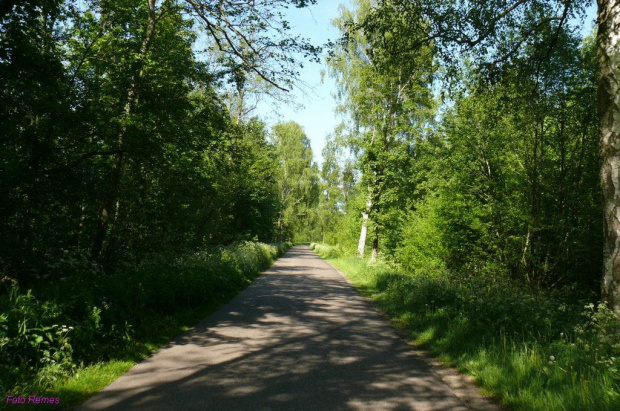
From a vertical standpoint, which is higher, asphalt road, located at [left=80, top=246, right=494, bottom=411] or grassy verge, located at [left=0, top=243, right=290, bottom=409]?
grassy verge, located at [left=0, top=243, right=290, bottom=409]

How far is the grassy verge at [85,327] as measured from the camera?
13.4 feet

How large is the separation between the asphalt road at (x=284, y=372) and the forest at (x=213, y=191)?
53 cm

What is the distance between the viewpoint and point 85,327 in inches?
199

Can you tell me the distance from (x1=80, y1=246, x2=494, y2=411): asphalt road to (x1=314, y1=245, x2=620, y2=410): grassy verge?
493 millimetres

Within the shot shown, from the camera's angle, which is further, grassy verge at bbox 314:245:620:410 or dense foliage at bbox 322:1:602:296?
dense foliage at bbox 322:1:602:296

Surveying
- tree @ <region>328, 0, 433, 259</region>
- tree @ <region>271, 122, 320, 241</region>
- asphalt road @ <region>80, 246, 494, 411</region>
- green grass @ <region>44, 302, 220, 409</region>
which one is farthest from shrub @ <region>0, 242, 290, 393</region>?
tree @ <region>271, 122, 320, 241</region>

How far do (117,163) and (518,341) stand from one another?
8962mm

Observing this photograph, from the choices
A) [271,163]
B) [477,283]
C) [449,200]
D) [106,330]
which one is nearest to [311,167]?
[271,163]

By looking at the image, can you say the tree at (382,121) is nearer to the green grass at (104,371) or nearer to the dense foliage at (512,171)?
the dense foliage at (512,171)

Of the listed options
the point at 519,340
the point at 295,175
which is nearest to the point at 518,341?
the point at 519,340

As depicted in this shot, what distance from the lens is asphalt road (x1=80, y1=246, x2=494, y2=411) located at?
4008 mm

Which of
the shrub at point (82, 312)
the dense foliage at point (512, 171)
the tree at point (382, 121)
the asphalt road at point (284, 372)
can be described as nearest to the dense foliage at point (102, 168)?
the shrub at point (82, 312)

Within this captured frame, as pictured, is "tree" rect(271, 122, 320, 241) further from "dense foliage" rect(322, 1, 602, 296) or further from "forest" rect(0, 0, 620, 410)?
"forest" rect(0, 0, 620, 410)

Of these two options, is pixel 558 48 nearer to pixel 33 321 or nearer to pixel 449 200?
pixel 449 200
